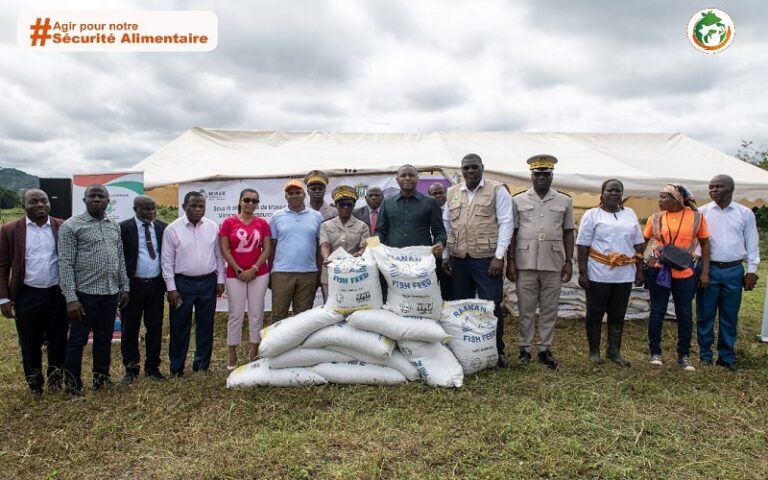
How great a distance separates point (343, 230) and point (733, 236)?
11.2 ft

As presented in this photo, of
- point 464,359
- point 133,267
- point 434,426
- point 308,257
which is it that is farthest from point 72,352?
point 464,359

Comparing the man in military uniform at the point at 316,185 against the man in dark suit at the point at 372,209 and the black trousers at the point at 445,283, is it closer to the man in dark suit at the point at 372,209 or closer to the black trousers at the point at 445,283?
the man in dark suit at the point at 372,209

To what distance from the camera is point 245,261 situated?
172 inches

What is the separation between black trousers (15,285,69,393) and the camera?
3.78 m

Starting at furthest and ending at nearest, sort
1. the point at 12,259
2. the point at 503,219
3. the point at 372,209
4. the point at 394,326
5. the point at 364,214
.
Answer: the point at 372,209
the point at 364,214
the point at 503,219
the point at 394,326
the point at 12,259

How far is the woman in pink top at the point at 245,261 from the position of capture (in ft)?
14.2

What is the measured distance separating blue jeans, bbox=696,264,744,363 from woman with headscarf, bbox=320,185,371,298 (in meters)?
3.02

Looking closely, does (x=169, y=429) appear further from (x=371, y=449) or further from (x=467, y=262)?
(x=467, y=262)

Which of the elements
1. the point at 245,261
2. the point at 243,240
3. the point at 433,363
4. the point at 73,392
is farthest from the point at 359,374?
the point at 73,392

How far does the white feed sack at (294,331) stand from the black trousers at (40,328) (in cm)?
160

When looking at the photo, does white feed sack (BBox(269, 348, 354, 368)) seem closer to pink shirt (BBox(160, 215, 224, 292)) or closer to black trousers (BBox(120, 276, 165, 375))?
pink shirt (BBox(160, 215, 224, 292))

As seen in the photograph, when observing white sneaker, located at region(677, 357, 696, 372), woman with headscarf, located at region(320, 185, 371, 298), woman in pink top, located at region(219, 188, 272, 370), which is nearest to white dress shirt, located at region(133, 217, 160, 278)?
woman in pink top, located at region(219, 188, 272, 370)

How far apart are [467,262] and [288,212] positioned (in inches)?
64.5

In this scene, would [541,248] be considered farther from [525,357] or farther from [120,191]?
[120,191]
